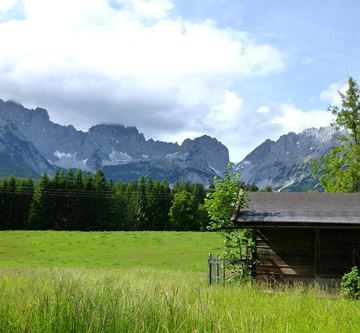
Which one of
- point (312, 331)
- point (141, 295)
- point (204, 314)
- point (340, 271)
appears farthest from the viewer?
point (340, 271)

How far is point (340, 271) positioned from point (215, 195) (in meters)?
6.57

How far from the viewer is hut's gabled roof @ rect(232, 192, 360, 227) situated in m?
19.2

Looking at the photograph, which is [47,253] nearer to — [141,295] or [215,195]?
[215,195]

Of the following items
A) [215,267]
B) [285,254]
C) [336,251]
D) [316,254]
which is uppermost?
[336,251]

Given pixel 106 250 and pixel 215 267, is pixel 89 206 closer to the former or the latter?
pixel 106 250

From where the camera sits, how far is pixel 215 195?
2278 centimetres

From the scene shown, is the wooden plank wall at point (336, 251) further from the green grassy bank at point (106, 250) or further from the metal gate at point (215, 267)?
the green grassy bank at point (106, 250)

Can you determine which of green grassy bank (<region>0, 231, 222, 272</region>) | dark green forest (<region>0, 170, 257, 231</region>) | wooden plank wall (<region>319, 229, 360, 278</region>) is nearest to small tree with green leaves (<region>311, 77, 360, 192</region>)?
green grassy bank (<region>0, 231, 222, 272</region>)

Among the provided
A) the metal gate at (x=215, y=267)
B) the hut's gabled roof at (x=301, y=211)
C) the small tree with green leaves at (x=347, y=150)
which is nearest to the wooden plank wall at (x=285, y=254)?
the hut's gabled roof at (x=301, y=211)

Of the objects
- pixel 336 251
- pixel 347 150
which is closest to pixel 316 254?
pixel 336 251

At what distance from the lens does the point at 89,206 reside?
290 feet

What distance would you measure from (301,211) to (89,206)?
71.7 meters

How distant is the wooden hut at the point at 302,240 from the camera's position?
19438mm

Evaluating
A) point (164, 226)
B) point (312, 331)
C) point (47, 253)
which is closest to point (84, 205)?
point (164, 226)
